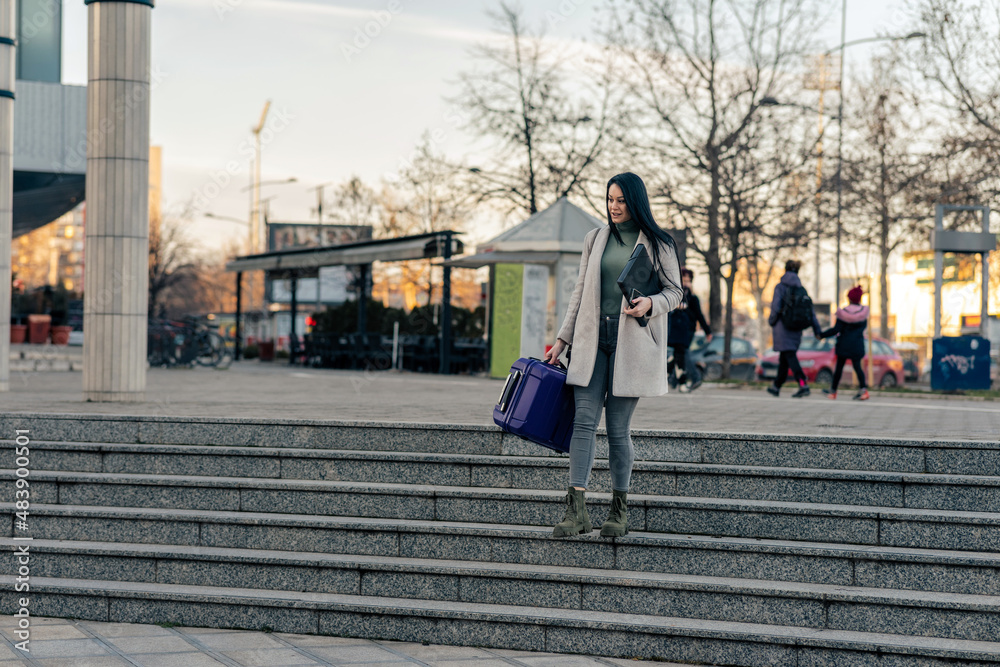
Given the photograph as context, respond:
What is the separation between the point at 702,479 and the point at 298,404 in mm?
4980

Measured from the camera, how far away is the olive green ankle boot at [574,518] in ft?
16.8

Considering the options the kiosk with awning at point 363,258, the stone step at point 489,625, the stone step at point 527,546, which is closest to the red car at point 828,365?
the kiosk with awning at point 363,258

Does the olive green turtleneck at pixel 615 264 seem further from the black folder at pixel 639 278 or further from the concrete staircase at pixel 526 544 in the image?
the concrete staircase at pixel 526 544

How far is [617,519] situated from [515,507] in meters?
0.67

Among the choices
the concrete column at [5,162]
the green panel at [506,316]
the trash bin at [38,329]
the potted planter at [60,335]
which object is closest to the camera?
the concrete column at [5,162]

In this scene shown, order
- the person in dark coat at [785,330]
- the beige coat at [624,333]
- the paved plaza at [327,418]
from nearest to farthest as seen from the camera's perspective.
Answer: the paved plaza at [327,418], the beige coat at [624,333], the person in dark coat at [785,330]

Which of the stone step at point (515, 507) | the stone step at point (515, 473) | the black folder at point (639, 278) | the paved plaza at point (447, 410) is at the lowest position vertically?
the stone step at point (515, 507)

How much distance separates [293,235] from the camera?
51.0 metres

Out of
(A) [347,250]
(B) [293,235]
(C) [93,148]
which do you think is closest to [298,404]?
(C) [93,148]

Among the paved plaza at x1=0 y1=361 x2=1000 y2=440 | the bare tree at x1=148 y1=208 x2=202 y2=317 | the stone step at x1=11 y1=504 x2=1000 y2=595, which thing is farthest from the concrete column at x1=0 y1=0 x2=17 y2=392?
the bare tree at x1=148 y1=208 x2=202 y2=317

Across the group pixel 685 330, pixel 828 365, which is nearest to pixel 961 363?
pixel 685 330

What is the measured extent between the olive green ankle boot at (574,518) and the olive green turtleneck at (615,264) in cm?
90

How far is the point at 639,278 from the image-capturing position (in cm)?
506

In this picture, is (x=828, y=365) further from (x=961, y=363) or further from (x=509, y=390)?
(x=509, y=390)
